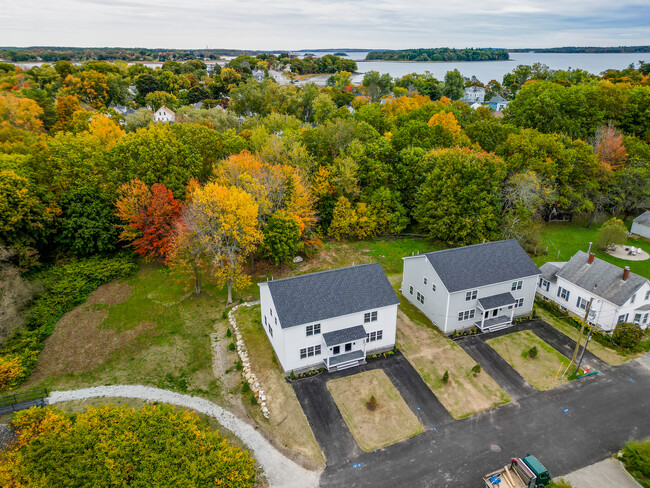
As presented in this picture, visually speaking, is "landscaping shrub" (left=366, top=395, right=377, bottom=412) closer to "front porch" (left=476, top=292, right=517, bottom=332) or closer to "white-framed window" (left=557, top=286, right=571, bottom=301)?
"front porch" (left=476, top=292, right=517, bottom=332)

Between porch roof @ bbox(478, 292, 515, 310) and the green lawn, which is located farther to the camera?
the green lawn

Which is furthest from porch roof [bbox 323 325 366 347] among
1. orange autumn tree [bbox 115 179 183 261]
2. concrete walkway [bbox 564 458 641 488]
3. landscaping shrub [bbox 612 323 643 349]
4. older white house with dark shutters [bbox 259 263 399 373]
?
landscaping shrub [bbox 612 323 643 349]

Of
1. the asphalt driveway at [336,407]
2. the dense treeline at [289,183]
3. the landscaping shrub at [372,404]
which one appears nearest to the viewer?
the asphalt driveway at [336,407]

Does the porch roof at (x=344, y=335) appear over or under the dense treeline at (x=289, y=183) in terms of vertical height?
under

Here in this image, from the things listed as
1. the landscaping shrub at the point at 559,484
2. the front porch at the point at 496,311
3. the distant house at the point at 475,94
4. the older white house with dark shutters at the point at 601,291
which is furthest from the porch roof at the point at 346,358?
the distant house at the point at 475,94

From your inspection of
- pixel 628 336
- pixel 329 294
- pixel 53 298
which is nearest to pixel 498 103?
pixel 628 336

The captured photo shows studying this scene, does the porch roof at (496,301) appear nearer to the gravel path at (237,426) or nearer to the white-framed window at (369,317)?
the white-framed window at (369,317)
